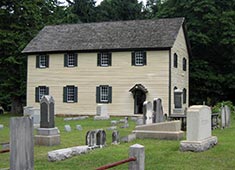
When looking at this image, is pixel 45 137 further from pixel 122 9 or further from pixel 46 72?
pixel 122 9

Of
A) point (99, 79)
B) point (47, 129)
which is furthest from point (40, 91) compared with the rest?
point (47, 129)

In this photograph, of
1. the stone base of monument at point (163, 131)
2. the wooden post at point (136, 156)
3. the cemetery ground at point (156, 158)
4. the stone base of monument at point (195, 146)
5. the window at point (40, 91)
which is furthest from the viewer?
the window at point (40, 91)

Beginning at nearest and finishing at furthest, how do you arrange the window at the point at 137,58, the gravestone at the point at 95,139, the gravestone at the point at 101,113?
1. the gravestone at the point at 95,139
2. the gravestone at the point at 101,113
3. the window at the point at 137,58

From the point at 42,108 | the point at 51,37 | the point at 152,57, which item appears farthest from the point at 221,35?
the point at 42,108

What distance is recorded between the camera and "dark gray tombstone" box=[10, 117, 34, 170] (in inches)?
292

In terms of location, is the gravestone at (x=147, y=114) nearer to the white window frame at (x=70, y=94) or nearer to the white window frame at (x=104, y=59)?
the white window frame at (x=104, y=59)

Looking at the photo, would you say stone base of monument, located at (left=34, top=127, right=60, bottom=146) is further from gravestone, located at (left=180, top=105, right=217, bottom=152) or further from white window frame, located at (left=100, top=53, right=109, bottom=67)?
white window frame, located at (left=100, top=53, right=109, bottom=67)

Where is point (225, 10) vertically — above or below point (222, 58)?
above

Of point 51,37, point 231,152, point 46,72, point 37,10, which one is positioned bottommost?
point 231,152

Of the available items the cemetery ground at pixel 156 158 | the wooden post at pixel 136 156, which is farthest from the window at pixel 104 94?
the wooden post at pixel 136 156

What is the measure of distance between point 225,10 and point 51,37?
1775 centimetres

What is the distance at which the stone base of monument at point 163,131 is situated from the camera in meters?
17.5

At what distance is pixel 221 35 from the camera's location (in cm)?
4347

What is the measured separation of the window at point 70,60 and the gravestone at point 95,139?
898 inches
